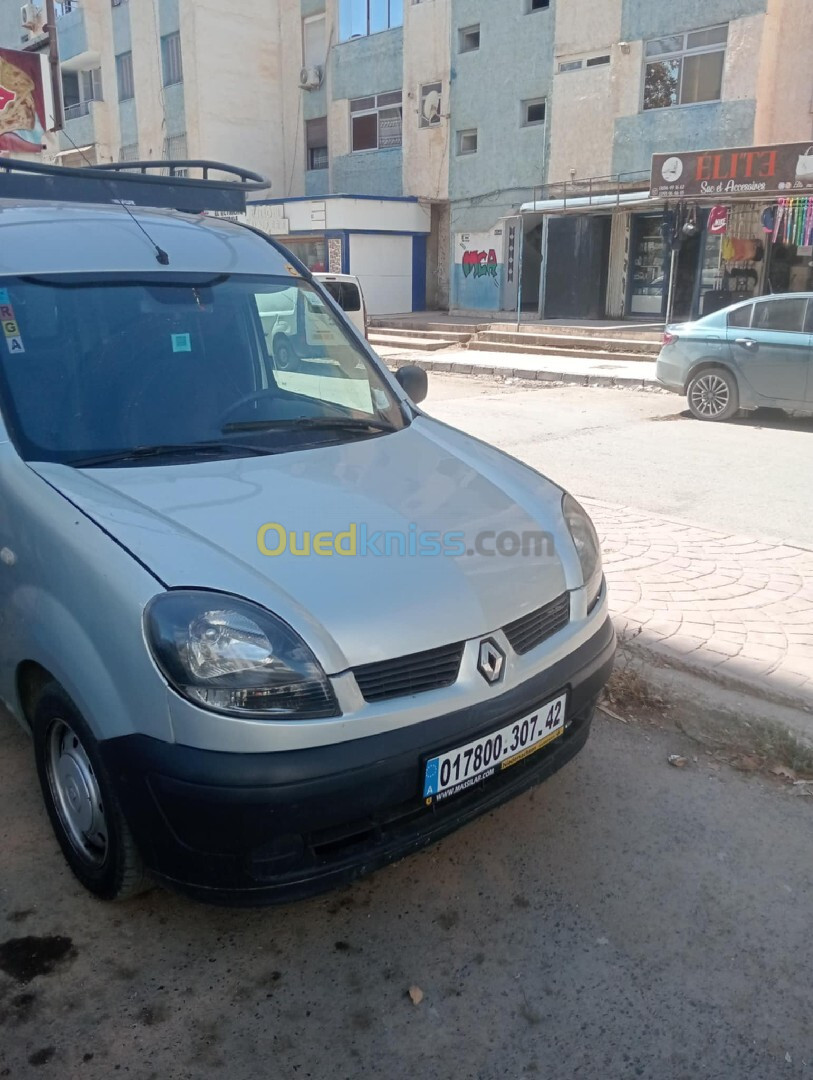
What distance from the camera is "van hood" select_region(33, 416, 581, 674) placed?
234 centimetres

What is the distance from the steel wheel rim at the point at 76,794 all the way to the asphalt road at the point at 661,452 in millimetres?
5112

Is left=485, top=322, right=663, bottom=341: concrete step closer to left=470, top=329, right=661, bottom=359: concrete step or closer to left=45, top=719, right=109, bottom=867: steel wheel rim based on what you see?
left=470, top=329, right=661, bottom=359: concrete step

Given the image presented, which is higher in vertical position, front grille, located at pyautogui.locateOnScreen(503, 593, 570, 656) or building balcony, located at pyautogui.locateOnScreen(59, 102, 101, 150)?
building balcony, located at pyautogui.locateOnScreen(59, 102, 101, 150)

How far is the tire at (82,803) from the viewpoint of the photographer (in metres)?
2.47

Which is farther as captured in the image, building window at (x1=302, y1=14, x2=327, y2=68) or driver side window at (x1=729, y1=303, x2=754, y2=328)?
building window at (x1=302, y1=14, x2=327, y2=68)

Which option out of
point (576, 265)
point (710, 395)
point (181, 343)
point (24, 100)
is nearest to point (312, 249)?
point (576, 265)

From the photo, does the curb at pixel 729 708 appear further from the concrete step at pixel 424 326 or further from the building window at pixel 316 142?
the building window at pixel 316 142

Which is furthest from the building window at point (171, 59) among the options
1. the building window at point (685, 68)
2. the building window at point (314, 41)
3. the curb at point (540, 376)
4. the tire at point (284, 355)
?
the tire at point (284, 355)

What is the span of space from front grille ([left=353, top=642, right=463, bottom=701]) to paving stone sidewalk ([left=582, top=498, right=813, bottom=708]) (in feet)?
7.40

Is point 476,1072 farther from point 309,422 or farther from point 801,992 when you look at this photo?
point 309,422

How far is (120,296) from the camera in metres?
3.27

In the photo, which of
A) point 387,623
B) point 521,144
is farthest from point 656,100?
point 387,623

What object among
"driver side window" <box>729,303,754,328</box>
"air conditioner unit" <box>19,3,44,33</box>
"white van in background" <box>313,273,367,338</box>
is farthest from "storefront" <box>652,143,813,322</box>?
"air conditioner unit" <box>19,3,44,33</box>

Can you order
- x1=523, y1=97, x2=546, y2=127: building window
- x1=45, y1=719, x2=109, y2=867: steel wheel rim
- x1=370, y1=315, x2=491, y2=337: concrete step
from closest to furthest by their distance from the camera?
x1=45, y1=719, x2=109, y2=867: steel wheel rim < x1=370, y1=315, x2=491, y2=337: concrete step < x1=523, y1=97, x2=546, y2=127: building window
